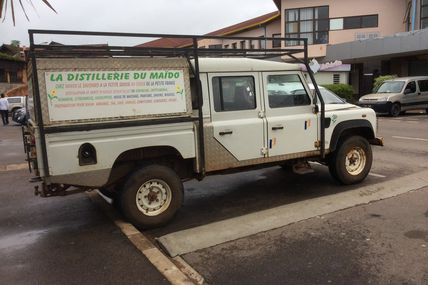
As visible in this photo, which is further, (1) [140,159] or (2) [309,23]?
(2) [309,23]

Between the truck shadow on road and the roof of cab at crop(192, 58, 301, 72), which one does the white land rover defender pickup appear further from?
the truck shadow on road

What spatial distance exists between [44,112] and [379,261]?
3815mm

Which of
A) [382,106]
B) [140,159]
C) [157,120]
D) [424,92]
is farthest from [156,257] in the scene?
[424,92]

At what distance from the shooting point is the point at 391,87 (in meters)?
22.6

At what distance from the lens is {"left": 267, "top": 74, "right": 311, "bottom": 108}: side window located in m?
6.67

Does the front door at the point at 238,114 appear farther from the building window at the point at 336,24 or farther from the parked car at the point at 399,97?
the building window at the point at 336,24

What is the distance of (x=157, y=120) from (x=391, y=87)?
64.0 ft

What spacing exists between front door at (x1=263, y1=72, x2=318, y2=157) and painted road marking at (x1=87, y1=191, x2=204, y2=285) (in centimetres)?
221

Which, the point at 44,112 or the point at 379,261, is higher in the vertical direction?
the point at 44,112

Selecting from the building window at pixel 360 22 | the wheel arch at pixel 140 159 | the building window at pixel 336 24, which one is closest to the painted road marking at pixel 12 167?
the wheel arch at pixel 140 159

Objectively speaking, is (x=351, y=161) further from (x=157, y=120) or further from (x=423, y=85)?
(x=423, y=85)

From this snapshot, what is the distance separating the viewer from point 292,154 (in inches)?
268

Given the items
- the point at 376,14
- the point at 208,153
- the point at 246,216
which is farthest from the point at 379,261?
the point at 376,14

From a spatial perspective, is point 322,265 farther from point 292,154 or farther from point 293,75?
point 293,75
